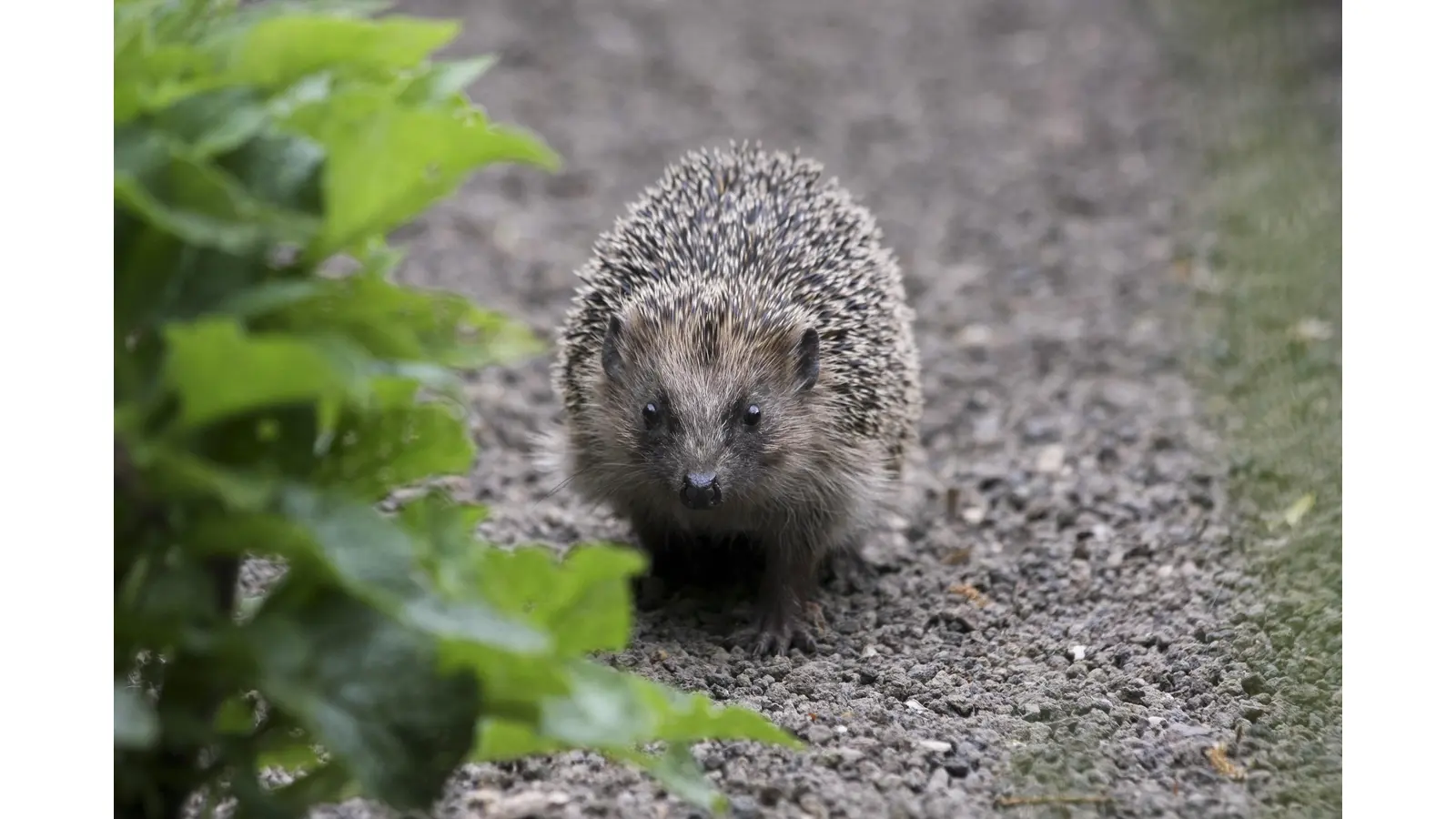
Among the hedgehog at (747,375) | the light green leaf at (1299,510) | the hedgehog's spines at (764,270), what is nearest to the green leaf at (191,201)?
the hedgehog at (747,375)

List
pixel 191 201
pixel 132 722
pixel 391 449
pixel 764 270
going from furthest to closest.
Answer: pixel 764 270
pixel 391 449
pixel 191 201
pixel 132 722

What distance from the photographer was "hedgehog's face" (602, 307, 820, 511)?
7484 millimetres

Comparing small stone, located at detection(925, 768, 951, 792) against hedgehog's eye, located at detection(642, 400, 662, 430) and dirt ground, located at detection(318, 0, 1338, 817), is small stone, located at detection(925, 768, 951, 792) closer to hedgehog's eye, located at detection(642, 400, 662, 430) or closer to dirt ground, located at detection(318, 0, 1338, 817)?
dirt ground, located at detection(318, 0, 1338, 817)

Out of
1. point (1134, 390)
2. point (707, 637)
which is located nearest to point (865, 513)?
point (707, 637)

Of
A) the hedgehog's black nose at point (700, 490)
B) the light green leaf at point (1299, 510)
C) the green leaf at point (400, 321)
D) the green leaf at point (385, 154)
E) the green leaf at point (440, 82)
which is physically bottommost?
the light green leaf at point (1299, 510)

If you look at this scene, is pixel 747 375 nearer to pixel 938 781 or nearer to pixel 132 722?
pixel 938 781

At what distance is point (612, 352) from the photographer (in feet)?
25.7

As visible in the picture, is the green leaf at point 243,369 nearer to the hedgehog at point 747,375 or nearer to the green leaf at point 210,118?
the green leaf at point 210,118

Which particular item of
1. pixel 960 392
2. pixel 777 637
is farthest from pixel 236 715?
pixel 960 392

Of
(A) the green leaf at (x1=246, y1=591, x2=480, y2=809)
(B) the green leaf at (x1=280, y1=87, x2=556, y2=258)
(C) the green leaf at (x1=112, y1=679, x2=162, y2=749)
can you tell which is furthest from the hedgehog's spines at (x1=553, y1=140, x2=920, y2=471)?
(C) the green leaf at (x1=112, y1=679, x2=162, y2=749)

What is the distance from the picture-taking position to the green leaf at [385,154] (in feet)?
13.1

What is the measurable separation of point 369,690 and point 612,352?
3955 millimetres

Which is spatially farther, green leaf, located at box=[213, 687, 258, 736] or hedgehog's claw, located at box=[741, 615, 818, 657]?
hedgehog's claw, located at box=[741, 615, 818, 657]

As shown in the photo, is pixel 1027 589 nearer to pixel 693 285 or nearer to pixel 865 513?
pixel 865 513
